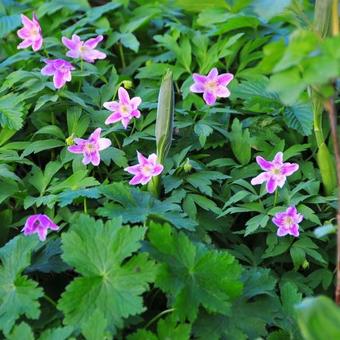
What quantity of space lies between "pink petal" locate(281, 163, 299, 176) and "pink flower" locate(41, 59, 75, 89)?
646 millimetres

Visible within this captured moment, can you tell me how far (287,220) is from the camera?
1.65 meters

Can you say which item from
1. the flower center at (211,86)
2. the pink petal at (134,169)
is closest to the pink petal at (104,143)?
the pink petal at (134,169)

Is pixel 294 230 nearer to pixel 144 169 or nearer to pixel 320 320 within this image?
pixel 144 169

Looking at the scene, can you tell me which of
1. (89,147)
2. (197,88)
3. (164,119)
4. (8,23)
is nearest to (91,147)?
(89,147)

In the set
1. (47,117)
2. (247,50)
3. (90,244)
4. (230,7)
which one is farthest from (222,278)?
(230,7)

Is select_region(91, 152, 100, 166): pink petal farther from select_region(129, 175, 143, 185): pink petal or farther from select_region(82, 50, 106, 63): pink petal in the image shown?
select_region(82, 50, 106, 63): pink petal

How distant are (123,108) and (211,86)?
272 millimetres

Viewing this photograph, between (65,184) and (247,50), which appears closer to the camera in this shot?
(65,184)

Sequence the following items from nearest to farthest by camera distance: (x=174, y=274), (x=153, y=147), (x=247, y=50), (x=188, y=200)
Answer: (x=174, y=274)
(x=188, y=200)
(x=153, y=147)
(x=247, y=50)

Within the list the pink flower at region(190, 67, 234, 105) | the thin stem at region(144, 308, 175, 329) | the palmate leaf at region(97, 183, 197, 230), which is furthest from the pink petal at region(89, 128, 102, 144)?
the thin stem at region(144, 308, 175, 329)

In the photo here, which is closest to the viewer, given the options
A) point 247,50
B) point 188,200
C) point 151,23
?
point 188,200

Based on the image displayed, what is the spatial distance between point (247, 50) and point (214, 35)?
14 cm

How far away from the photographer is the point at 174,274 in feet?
4.48

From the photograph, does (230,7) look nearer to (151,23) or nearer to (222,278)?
(151,23)
